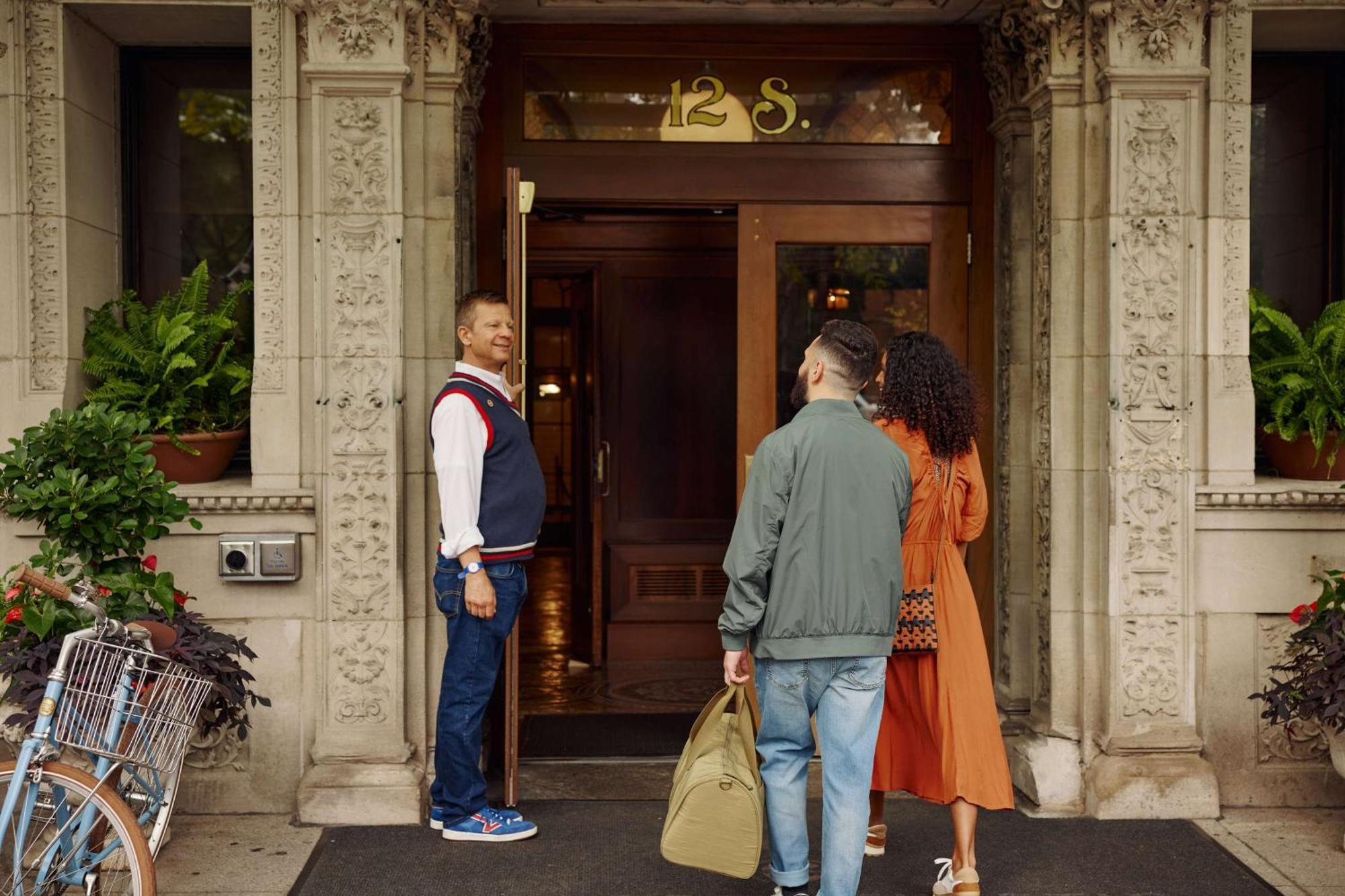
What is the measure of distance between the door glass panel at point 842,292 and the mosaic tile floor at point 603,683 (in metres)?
2.37

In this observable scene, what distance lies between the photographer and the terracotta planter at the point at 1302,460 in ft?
21.0

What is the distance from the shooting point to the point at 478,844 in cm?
578

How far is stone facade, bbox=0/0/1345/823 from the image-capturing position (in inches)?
241

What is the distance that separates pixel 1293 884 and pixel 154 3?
611cm

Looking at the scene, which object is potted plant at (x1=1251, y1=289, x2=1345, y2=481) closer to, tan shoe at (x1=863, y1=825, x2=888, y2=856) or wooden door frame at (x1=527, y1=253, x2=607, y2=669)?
tan shoe at (x1=863, y1=825, x2=888, y2=856)

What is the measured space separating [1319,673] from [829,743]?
236 cm

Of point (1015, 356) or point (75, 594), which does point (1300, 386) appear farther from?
point (75, 594)

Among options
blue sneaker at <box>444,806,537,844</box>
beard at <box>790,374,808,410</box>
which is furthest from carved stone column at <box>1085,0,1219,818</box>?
blue sneaker at <box>444,806,537,844</box>

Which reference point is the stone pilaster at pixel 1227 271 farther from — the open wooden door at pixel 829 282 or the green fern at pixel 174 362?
the green fern at pixel 174 362

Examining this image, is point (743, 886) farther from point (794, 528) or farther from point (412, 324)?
point (412, 324)

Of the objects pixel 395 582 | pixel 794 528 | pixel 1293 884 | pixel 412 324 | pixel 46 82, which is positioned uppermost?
pixel 46 82

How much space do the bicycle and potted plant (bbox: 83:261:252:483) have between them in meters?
1.88

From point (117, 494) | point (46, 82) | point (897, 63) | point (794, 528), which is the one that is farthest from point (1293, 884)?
point (46, 82)

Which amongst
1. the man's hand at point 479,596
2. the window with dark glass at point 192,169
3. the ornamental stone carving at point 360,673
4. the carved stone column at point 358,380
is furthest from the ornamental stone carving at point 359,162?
the ornamental stone carving at point 360,673
